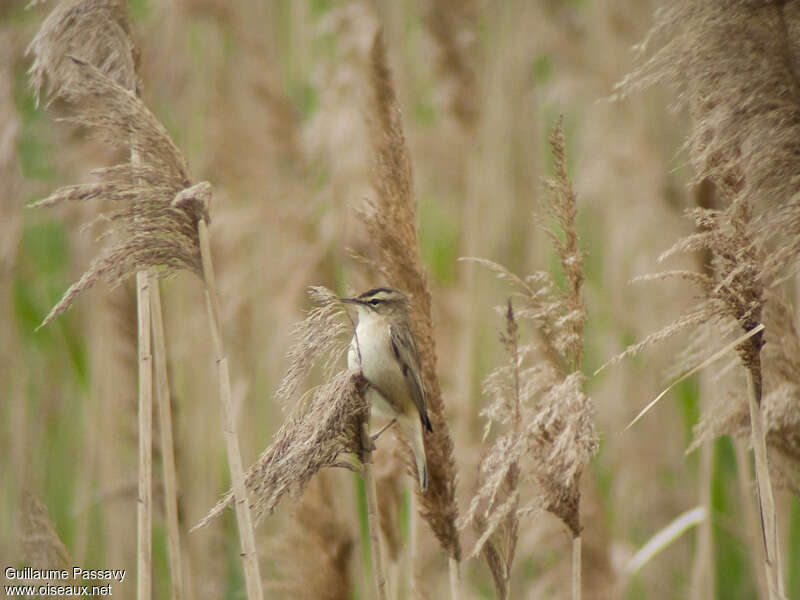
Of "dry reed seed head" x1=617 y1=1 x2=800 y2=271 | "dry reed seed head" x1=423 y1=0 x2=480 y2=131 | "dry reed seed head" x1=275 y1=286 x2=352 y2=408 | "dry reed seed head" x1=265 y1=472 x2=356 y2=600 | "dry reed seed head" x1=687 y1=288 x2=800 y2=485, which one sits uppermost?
"dry reed seed head" x1=423 y1=0 x2=480 y2=131

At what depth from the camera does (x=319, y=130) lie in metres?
3.47

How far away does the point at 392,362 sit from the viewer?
2.27m

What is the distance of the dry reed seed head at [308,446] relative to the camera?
1.56m

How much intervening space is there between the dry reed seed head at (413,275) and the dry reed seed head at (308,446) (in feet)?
0.67

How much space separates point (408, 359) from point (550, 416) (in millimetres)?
681

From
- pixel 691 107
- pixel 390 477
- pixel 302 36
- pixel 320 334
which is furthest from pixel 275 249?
pixel 691 107

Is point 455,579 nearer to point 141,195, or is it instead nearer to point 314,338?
point 314,338

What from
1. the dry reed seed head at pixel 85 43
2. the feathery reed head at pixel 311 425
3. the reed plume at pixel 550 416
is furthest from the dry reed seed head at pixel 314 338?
the dry reed seed head at pixel 85 43

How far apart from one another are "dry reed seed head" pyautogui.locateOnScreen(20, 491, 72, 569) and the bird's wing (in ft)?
3.36

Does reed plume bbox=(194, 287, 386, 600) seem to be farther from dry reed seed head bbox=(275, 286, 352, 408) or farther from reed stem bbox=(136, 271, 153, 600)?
reed stem bbox=(136, 271, 153, 600)

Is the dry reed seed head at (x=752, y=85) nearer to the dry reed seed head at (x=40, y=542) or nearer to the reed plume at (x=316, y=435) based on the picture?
the reed plume at (x=316, y=435)

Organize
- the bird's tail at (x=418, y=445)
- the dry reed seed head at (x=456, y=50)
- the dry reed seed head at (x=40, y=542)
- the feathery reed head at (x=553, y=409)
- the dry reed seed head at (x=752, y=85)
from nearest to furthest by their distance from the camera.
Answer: the dry reed seed head at (x=752, y=85)
the feathery reed head at (x=553, y=409)
the bird's tail at (x=418, y=445)
the dry reed seed head at (x=40, y=542)
the dry reed seed head at (x=456, y=50)

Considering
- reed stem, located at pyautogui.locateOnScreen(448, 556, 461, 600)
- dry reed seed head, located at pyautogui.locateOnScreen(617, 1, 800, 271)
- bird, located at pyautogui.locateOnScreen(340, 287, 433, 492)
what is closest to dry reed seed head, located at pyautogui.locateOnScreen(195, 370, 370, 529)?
bird, located at pyautogui.locateOnScreen(340, 287, 433, 492)

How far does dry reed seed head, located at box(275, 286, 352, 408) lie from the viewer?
163 cm
